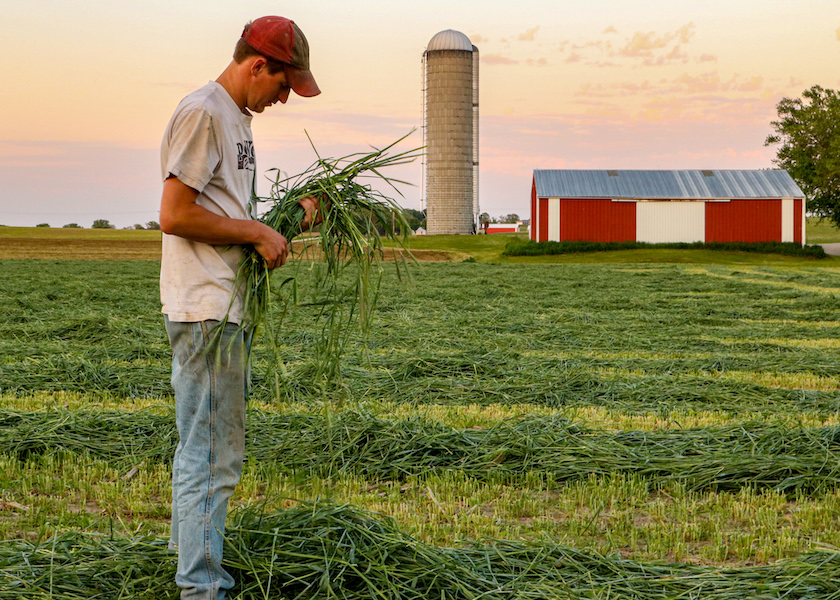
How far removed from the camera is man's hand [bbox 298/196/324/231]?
10.3ft

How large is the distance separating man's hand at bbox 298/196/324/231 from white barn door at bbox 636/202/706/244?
4193 centimetres

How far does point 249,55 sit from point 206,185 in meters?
0.48

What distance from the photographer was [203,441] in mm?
2910

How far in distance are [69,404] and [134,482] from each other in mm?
2198

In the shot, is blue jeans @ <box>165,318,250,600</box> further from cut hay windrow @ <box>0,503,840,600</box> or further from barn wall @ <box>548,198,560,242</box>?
barn wall @ <box>548,198,560,242</box>

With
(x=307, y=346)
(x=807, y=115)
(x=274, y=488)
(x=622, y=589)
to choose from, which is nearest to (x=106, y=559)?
(x=274, y=488)

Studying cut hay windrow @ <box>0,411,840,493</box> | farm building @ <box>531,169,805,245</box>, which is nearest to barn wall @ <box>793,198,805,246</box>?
farm building @ <box>531,169,805,245</box>

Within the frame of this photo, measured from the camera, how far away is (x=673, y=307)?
49.5 ft

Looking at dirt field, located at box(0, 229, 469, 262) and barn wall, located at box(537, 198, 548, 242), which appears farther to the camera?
barn wall, located at box(537, 198, 548, 242)

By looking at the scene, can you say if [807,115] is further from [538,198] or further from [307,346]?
[307,346]

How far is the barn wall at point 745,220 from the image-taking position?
4303 centimetres

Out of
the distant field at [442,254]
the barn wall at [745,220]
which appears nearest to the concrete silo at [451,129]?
the distant field at [442,254]

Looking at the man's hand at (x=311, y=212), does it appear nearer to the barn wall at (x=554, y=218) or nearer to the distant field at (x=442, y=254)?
the distant field at (x=442, y=254)

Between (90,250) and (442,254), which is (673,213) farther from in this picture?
(90,250)
